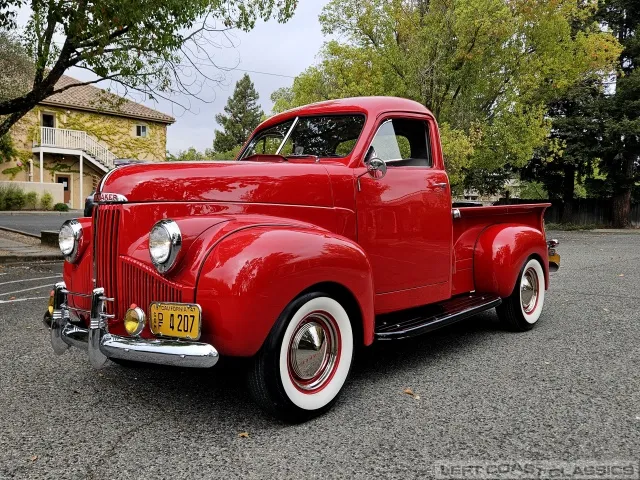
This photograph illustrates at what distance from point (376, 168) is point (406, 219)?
0.49 m

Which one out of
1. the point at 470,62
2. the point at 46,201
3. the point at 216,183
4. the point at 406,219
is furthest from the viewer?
the point at 46,201

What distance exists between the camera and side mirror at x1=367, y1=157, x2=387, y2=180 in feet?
11.5

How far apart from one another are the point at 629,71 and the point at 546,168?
5.66m

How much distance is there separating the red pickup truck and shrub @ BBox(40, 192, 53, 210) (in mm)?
25999

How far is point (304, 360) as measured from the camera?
291 centimetres

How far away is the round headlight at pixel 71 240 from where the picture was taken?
333cm

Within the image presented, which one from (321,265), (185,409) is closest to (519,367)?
(321,265)

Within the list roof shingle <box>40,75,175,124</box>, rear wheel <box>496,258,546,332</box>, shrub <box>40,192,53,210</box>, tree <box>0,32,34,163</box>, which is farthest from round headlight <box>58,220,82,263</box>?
shrub <box>40,192,53,210</box>

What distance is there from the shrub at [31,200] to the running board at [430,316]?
26271 mm

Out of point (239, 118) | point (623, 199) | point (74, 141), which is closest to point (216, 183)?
point (623, 199)

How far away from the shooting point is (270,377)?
2680 millimetres

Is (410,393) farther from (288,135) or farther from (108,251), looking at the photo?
(288,135)

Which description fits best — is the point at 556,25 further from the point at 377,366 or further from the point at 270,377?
the point at 270,377

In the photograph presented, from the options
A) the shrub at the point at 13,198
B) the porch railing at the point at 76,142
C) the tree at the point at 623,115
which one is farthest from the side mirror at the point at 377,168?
the porch railing at the point at 76,142
